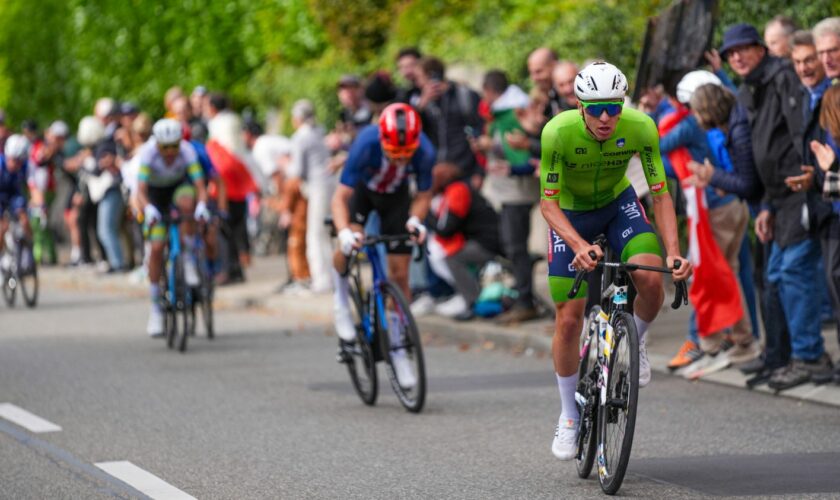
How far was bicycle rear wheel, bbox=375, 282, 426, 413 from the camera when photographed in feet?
33.7

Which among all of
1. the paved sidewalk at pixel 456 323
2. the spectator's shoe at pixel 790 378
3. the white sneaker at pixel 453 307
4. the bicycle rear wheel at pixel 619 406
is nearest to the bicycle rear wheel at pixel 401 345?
the paved sidewalk at pixel 456 323

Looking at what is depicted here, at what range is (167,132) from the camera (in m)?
14.3

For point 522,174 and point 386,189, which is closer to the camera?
point 386,189

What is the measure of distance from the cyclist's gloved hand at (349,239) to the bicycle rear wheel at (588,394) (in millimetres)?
2576

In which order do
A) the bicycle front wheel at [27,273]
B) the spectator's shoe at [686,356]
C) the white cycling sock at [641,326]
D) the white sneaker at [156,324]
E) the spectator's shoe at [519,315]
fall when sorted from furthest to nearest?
1. the bicycle front wheel at [27,273]
2. the white sneaker at [156,324]
3. the spectator's shoe at [519,315]
4. the spectator's shoe at [686,356]
5. the white cycling sock at [641,326]

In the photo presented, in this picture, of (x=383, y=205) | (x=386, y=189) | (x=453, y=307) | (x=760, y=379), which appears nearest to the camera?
(x=760, y=379)

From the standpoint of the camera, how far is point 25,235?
18922 mm

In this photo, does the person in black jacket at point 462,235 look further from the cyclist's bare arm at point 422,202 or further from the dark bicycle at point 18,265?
the dark bicycle at point 18,265

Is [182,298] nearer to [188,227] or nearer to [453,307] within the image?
[188,227]

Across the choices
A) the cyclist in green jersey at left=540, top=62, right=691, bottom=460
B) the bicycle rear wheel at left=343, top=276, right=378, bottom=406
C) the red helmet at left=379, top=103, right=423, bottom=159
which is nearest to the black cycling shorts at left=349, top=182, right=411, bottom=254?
the bicycle rear wheel at left=343, top=276, right=378, bottom=406

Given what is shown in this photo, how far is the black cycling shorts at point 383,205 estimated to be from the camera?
11203 mm

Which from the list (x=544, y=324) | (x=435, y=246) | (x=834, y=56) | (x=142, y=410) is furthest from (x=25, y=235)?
(x=834, y=56)

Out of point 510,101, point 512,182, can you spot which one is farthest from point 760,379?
point 510,101

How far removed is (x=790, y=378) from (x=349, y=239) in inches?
111
